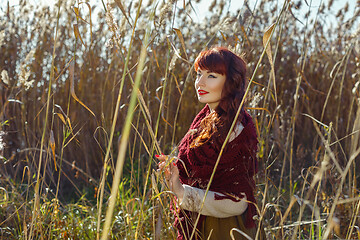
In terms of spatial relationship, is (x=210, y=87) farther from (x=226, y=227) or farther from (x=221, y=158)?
(x=226, y=227)

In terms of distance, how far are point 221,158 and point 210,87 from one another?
219 millimetres

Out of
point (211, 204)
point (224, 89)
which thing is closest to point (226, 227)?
point (211, 204)

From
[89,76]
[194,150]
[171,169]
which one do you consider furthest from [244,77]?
[89,76]

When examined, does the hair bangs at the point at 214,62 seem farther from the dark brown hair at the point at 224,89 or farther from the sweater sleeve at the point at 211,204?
the sweater sleeve at the point at 211,204

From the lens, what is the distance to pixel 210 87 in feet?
4.20

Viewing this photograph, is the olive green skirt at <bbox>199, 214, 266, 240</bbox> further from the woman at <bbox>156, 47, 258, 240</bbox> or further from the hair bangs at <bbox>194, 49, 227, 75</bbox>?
the hair bangs at <bbox>194, 49, 227, 75</bbox>

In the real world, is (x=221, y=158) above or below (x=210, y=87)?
below

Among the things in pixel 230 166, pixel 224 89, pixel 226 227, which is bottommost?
pixel 226 227

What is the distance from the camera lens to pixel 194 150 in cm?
128

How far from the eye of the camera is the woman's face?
1282 millimetres

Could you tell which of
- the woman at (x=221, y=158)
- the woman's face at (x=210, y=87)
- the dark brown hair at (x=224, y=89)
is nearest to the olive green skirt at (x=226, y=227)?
the woman at (x=221, y=158)

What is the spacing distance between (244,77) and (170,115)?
159cm

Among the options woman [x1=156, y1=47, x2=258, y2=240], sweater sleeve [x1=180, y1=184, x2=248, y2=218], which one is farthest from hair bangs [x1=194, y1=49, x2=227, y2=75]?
sweater sleeve [x1=180, y1=184, x2=248, y2=218]

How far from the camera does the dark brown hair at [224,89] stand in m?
1.25
